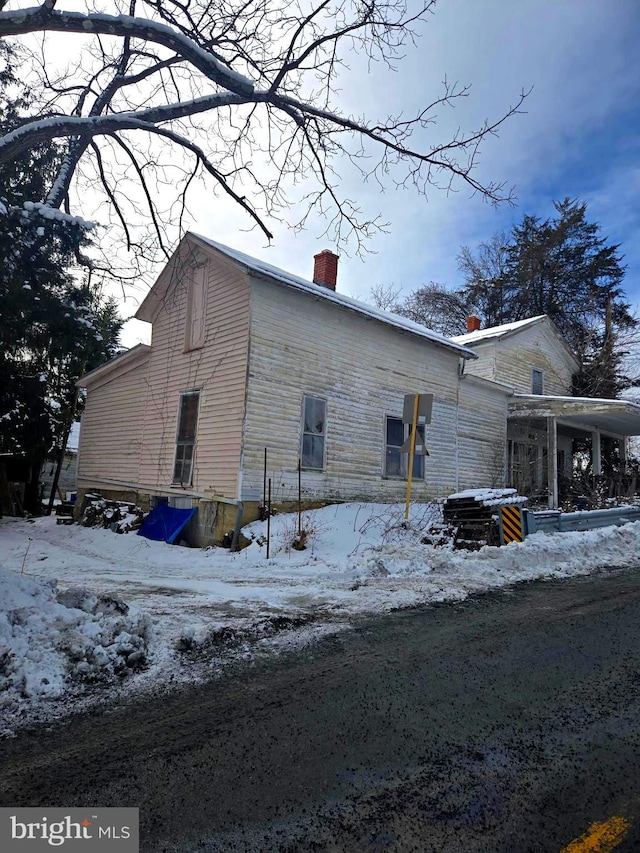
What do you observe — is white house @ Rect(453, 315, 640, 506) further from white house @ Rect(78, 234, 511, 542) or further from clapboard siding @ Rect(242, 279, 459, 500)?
clapboard siding @ Rect(242, 279, 459, 500)

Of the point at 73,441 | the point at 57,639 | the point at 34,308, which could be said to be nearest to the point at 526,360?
the point at 34,308

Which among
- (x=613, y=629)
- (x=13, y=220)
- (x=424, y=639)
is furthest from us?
(x=13, y=220)

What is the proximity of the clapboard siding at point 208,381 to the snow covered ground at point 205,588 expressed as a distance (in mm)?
1825

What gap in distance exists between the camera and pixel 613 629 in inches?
209

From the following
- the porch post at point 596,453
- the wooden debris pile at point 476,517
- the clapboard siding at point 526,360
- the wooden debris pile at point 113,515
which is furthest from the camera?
the clapboard siding at point 526,360

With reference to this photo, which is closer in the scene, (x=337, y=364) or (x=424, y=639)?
(x=424, y=639)

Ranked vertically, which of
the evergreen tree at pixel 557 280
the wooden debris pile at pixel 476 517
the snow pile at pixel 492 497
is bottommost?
the wooden debris pile at pixel 476 517

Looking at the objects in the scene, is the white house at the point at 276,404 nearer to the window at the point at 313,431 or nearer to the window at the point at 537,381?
the window at the point at 313,431

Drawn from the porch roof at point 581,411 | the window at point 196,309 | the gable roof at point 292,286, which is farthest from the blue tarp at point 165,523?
the porch roof at point 581,411

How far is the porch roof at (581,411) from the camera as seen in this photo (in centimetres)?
1669

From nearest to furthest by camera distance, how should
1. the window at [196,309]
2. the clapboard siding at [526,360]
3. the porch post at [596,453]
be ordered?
the window at [196,309] < the porch post at [596,453] < the clapboard siding at [526,360]

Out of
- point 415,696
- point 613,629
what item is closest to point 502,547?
point 613,629

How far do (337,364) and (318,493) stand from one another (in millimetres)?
3349

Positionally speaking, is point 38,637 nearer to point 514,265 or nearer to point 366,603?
point 366,603
